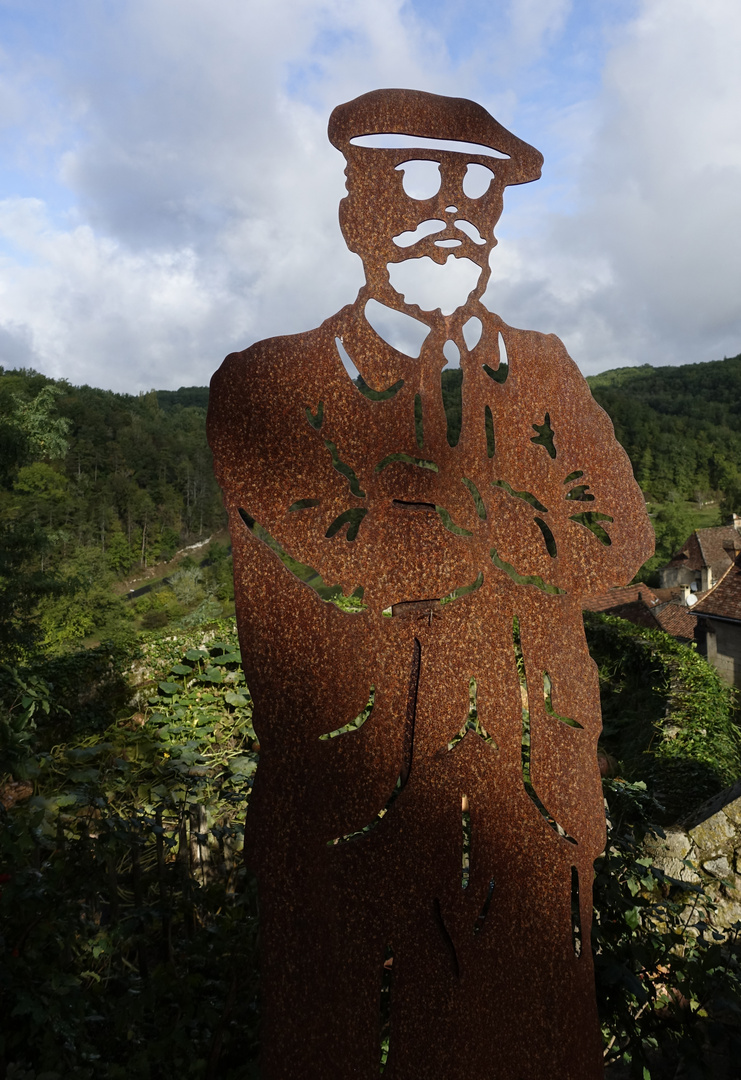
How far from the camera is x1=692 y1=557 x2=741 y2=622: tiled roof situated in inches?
531

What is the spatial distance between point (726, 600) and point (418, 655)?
13.7 meters

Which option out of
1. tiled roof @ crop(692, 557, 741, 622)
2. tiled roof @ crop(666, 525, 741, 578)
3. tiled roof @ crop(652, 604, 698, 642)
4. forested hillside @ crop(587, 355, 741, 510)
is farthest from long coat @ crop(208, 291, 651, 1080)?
forested hillside @ crop(587, 355, 741, 510)

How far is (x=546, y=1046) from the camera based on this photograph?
1.87 m

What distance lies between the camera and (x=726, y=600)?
13750 millimetres

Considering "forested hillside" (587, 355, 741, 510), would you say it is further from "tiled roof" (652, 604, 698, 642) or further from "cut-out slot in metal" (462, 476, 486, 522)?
"cut-out slot in metal" (462, 476, 486, 522)

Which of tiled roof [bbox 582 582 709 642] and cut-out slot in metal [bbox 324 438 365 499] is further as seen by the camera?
tiled roof [bbox 582 582 709 642]

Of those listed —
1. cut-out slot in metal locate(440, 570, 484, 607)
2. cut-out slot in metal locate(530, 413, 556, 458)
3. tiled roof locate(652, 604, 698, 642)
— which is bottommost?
tiled roof locate(652, 604, 698, 642)

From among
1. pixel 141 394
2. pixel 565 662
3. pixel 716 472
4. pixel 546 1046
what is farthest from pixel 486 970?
pixel 141 394

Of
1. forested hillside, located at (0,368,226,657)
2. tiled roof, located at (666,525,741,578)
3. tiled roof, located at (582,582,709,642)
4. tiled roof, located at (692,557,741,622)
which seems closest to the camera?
tiled roof, located at (692,557,741,622)

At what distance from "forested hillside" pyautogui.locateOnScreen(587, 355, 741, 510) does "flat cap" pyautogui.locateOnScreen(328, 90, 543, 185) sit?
49041 millimetres

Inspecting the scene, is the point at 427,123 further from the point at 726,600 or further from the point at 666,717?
the point at 726,600

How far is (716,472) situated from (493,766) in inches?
2454

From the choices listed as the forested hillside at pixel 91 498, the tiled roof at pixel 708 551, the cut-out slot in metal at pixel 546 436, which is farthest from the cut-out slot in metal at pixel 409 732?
the tiled roof at pixel 708 551

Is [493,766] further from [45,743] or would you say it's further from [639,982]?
[45,743]
